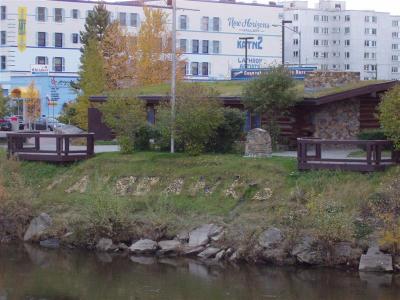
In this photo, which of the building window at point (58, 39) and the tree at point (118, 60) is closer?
the tree at point (118, 60)

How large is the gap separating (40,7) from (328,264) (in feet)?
212

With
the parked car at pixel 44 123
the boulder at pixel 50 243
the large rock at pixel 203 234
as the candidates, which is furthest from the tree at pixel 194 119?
the parked car at pixel 44 123

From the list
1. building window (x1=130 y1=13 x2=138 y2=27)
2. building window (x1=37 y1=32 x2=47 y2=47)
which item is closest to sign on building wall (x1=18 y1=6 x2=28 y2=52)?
building window (x1=37 y1=32 x2=47 y2=47)

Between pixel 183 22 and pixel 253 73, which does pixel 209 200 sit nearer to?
pixel 253 73

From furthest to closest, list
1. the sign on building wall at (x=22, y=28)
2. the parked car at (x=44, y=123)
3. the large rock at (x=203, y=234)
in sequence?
the sign on building wall at (x=22, y=28)
the parked car at (x=44, y=123)
the large rock at (x=203, y=234)

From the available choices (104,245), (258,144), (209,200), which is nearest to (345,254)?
(209,200)

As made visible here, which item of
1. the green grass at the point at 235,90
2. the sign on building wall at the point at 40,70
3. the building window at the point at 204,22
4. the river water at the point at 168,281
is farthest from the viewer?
the building window at the point at 204,22

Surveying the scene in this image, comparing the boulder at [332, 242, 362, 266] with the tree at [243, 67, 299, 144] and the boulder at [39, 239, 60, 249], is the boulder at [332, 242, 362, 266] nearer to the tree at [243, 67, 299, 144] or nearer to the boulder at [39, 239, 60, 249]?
the boulder at [39, 239, 60, 249]

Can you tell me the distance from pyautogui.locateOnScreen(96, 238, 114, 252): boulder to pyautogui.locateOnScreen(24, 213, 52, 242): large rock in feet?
8.77

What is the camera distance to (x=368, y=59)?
127250 millimetres

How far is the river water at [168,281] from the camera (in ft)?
71.9

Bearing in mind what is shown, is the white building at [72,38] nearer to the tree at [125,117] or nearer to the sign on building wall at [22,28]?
the sign on building wall at [22,28]

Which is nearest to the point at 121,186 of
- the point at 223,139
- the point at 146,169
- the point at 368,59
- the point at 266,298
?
the point at 146,169

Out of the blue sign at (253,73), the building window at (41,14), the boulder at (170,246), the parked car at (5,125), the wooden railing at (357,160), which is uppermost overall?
the building window at (41,14)
